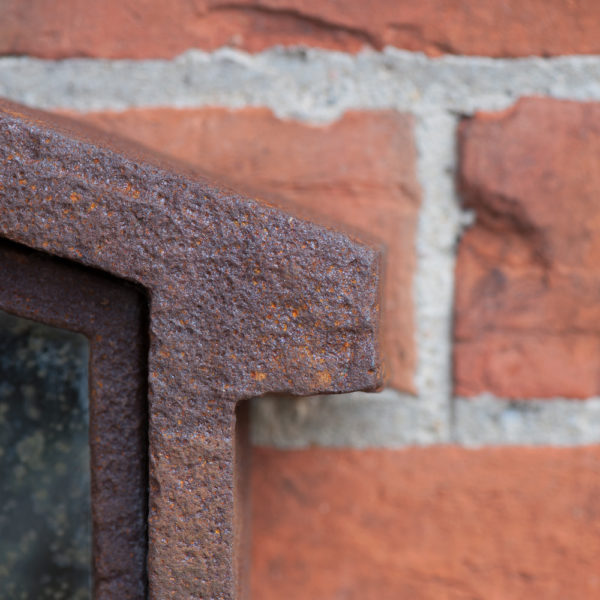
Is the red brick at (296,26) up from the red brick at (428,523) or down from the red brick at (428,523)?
up

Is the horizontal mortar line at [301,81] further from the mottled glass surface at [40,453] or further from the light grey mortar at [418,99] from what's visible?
the mottled glass surface at [40,453]

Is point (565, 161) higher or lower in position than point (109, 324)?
higher

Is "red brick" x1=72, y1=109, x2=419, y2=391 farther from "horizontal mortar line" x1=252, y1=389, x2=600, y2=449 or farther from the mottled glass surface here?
the mottled glass surface

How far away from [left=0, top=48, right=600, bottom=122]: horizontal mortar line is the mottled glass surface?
0.56ft

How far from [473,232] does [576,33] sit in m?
0.14

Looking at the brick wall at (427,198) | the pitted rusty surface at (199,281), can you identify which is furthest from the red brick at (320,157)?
the pitted rusty surface at (199,281)

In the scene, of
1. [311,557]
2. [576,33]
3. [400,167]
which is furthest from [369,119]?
[311,557]

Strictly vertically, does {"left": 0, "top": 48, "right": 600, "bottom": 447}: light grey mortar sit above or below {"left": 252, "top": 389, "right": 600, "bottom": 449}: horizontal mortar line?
above

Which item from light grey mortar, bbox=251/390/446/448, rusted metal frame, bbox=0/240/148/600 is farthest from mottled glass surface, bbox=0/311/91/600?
light grey mortar, bbox=251/390/446/448

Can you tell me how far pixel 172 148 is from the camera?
0.41m

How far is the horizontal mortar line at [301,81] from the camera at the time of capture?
1.31 ft

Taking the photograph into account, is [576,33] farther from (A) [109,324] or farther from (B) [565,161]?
(A) [109,324]

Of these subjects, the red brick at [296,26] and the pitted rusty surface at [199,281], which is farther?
the red brick at [296,26]

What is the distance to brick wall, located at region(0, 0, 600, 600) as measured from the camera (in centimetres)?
40
